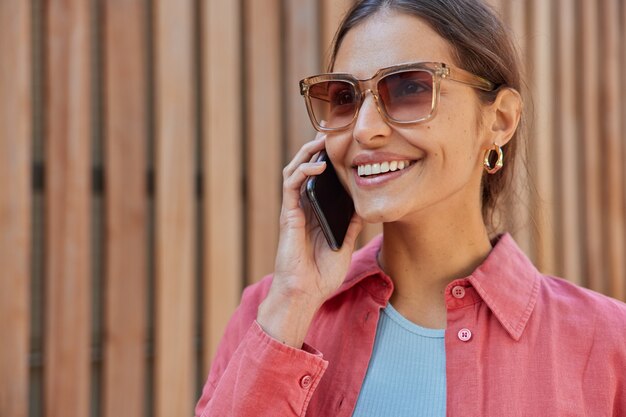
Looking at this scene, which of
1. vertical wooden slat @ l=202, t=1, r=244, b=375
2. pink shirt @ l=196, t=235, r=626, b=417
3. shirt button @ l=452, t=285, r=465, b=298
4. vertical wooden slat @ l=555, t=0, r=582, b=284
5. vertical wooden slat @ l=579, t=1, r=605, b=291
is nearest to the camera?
pink shirt @ l=196, t=235, r=626, b=417

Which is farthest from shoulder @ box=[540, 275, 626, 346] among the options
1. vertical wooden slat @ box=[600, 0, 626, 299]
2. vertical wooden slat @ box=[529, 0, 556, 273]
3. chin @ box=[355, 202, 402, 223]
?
vertical wooden slat @ box=[600, 0, 626, 299]

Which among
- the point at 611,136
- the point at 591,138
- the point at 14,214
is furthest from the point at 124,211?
the point at 611,136

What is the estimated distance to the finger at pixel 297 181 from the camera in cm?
166

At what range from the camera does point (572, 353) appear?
151 cm

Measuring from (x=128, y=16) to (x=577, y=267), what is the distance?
9.89 feet

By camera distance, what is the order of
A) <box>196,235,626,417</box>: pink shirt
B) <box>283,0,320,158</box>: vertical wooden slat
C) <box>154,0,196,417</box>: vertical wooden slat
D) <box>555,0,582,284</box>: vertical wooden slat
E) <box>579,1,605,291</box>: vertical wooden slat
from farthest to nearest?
1. <box>579,1,605,291</box>: vertical wooden slat
2. <box>555,0,582,284</box>: vertical wooden slat
3. <box>283,0,320,158</box>: vertical wooden slat
4. <box>154,0,196,417</box>: vertical wooden slat
5. <box>196,235,626,417</box>: pink shirt

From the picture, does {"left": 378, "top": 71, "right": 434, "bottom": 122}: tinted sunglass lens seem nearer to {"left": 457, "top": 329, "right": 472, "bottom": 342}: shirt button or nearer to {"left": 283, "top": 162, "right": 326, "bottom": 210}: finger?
{"left": 283, "top": 162, "right": 326, "bottom": 210}: finger

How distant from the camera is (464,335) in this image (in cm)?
153

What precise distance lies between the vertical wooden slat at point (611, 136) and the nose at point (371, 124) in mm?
3337

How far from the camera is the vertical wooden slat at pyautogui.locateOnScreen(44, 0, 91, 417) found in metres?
2.53

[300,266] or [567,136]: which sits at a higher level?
[567,136]

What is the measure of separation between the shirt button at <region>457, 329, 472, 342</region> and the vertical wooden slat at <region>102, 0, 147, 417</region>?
4.99 feet

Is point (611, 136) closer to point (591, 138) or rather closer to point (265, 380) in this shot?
point (591, 138)

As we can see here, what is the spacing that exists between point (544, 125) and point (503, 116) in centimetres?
261
